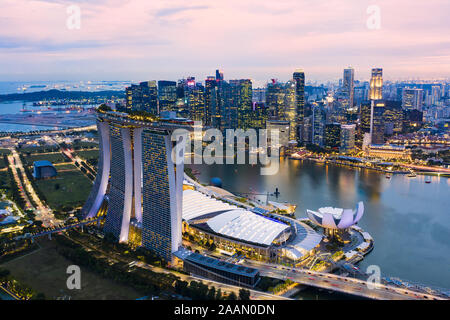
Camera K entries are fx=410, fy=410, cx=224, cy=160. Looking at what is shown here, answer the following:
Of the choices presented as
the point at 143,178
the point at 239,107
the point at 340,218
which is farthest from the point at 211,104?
the point at 143,178

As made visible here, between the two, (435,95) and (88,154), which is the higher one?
(435,95)

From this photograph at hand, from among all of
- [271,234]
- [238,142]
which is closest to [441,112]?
[238,142]

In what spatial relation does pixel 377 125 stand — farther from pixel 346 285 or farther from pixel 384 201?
pixel 346 285

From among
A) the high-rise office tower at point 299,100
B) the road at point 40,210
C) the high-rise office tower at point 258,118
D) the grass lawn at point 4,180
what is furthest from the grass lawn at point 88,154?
the high-rise office tower at point 299,100

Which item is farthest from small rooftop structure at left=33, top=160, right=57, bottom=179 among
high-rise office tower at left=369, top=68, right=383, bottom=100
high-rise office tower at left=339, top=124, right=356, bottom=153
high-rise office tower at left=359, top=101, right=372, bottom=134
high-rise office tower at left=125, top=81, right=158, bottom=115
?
high-rise office tower at left=369, top=68, right=383, bottom=100

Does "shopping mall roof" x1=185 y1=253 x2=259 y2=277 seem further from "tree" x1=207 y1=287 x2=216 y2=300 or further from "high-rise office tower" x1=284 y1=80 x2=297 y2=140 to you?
"high-rise office tower" x1=284 y1=80 x2=297 y2=140
